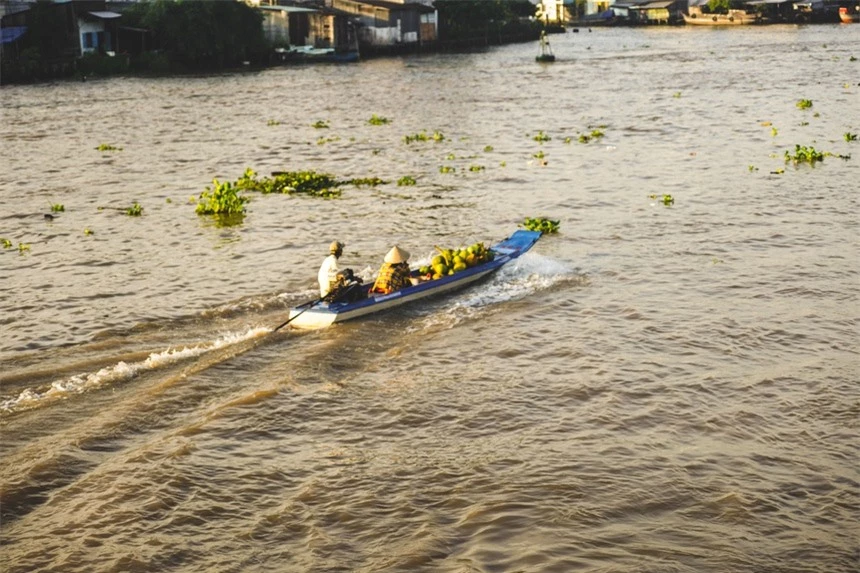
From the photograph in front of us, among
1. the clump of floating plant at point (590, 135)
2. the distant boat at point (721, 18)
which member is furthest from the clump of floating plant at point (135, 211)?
the distant boat at point (721, 18)

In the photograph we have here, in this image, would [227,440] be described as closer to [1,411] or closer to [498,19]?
[1,411]

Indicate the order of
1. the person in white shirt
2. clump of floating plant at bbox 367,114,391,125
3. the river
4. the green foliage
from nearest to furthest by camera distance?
the river
the person in white shirt
clump of floating plant at bbox 367,114,391,125
the green foliage

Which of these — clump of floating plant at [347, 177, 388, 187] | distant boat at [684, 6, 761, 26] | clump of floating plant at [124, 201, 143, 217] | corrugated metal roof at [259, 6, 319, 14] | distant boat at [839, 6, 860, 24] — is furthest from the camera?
distant boat at [684, 6, 761, 26]

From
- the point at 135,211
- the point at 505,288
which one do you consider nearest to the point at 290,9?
the point at 135,211

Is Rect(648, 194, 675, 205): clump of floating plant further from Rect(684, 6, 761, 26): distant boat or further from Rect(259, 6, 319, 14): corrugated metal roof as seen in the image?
Rect(684, 6, 761, 26): distant boat

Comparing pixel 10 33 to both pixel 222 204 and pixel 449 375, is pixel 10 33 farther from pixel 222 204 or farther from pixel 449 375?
pixel 449 375

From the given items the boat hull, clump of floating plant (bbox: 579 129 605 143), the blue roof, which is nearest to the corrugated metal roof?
the blue roof

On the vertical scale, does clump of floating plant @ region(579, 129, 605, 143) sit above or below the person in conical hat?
above

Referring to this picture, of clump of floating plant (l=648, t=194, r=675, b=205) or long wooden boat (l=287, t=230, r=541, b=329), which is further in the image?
clump of floating plant (l=648, t=194, r=675, b=205)

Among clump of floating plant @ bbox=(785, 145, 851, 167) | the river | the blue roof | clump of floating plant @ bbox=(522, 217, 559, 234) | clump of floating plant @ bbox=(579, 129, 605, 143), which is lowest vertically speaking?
the river
